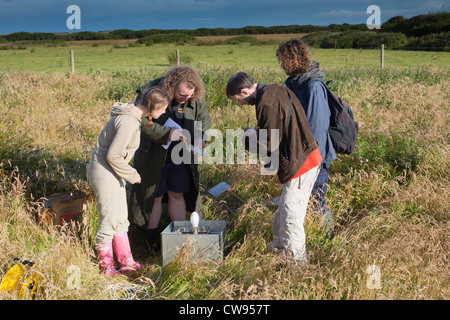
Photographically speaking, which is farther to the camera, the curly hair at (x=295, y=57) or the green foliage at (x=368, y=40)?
the green foliage at (x=368, y=40)

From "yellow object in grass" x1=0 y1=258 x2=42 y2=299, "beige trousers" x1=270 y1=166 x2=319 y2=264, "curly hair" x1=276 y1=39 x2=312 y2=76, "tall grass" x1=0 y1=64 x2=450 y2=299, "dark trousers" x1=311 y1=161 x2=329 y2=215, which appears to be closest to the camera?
"yellow object in grass" x1=0 y1=258 x2=42 y2=299

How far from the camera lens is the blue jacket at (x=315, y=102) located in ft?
11.0

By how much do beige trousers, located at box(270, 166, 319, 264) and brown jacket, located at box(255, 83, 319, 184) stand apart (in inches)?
4.4

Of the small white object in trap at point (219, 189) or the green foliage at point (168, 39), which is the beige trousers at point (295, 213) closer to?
the small white object in trap at point (219, 189)

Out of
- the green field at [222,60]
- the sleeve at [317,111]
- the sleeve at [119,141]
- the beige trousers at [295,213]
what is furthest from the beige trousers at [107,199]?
the green field at [222,60]

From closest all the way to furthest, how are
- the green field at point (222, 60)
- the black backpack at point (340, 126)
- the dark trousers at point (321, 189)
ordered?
the black backpack at point (340, 126) < the dark trousers at point (321, 189) < the green field at point (222, 60)

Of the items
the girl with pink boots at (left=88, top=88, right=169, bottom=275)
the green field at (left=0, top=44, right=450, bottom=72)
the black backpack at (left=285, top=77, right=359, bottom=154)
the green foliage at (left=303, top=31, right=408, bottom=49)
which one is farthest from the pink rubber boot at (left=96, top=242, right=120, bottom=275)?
the green foliage at (left=303, top=31, right=408, bottom=49)

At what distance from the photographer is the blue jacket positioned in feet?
11.0

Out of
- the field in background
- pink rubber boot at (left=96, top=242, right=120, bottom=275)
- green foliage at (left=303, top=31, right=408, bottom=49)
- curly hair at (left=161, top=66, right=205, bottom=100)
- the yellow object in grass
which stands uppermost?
green foliage at (left=303, top=31, right=408, bottom=49)

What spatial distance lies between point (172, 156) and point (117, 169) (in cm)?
79

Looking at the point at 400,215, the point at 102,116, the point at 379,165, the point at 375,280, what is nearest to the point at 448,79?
the point at 379,165

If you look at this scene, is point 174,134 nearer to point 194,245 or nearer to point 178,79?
point 178,79

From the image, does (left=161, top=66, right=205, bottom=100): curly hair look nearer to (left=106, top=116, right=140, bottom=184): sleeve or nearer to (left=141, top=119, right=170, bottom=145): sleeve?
(left=141, top=119, right=170, bottom=145): sleeve

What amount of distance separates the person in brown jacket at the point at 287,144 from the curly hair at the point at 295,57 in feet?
2.04
